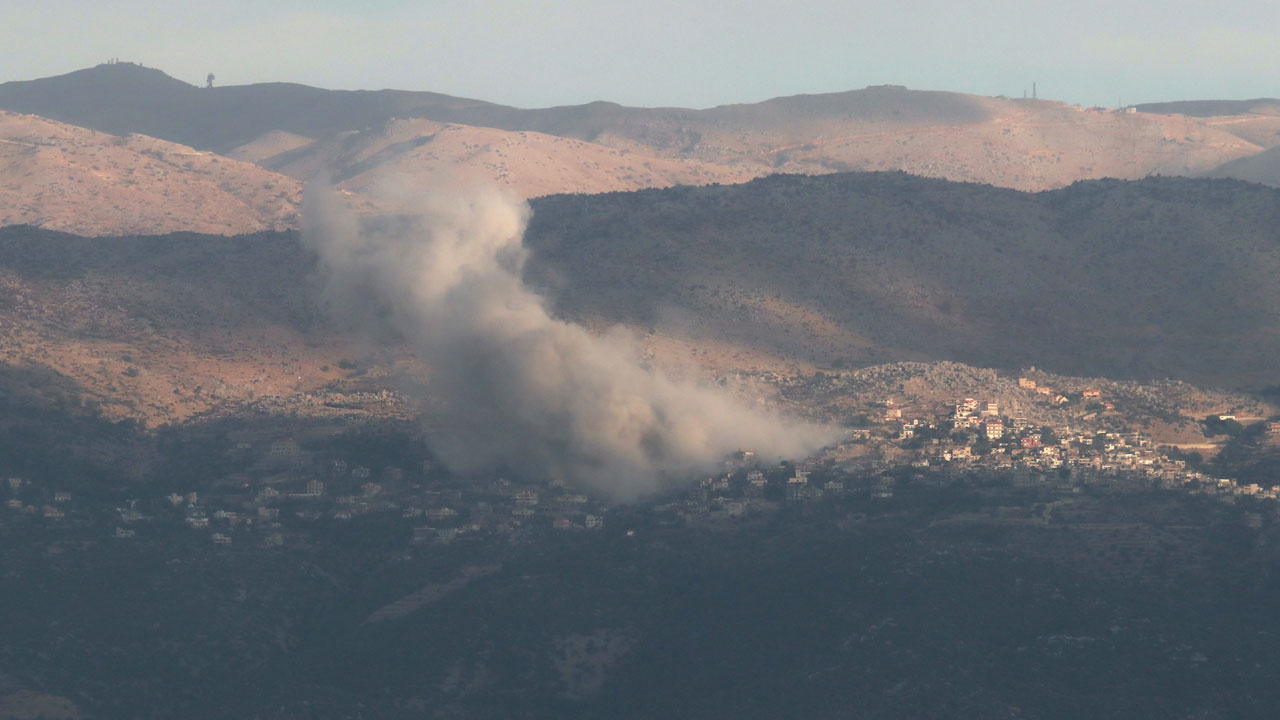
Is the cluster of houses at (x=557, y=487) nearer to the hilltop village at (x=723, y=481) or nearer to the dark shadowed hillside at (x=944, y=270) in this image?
the hilltop village at (x=723, y=481)

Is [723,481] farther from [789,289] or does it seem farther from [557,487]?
[789,289]

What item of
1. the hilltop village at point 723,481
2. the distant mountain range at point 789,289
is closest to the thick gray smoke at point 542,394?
the hilltop village at point 723,481

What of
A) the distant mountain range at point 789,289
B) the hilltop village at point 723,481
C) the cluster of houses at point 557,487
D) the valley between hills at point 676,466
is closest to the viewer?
the valley between hills at point 676,466

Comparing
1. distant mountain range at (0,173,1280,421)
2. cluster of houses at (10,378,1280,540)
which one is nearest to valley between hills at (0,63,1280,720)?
cluster of houses at (10,378,1280,540)

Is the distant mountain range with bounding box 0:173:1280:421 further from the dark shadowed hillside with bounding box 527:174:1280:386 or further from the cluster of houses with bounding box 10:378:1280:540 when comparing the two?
the cluster of houses with bounding box 10:378:1280:540

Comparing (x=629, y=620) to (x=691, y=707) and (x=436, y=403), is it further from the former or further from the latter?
(x=436, y=403)

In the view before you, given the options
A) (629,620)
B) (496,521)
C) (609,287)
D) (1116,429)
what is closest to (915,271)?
(609,287)
